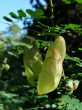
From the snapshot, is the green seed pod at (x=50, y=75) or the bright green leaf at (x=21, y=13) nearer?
the green seed pod at (x=50, y=75)

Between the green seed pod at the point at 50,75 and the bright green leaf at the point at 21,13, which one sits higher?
the bright green leaf at the point at 21,13

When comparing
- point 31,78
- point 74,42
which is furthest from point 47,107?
point 74,42

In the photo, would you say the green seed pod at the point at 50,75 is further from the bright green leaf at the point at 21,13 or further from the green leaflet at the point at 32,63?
the bright green leaf at the point at 21,13

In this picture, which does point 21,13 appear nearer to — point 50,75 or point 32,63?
point 32,63

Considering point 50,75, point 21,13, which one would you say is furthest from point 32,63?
point 21,13

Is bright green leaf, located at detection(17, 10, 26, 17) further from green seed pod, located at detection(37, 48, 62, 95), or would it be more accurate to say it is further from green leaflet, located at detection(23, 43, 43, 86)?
green seed pod, located at detection(37, 48, 62, 95)

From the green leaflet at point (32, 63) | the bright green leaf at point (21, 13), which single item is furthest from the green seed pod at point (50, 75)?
the bright green leaf at point (21, 13)

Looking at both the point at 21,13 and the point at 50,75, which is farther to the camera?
the point at 21,13

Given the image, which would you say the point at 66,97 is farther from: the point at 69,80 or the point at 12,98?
the point at 12,98
